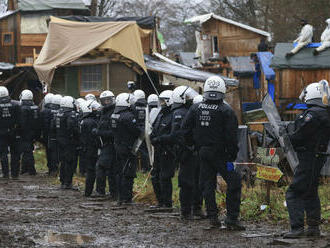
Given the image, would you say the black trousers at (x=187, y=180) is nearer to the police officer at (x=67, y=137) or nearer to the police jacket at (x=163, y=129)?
the police jacket at (x=163, y=129)

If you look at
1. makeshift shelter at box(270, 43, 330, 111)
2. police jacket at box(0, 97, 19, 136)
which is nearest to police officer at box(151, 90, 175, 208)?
police jacket at box(0, 97, 19, 136)

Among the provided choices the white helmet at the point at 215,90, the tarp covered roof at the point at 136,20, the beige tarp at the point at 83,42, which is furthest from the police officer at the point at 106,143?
the tarp covered roof at the point at 136,20

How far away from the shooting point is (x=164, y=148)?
12336mm

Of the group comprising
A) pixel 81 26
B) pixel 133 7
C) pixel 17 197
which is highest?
pixel 133 7

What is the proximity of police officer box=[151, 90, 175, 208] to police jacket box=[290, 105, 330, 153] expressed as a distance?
3.13 meters

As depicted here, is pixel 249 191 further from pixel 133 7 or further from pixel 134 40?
pixel 133 7

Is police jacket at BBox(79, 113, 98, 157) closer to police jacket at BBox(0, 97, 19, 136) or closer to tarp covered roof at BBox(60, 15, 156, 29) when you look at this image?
police jacket at BBox(0, 97, 19, 136)

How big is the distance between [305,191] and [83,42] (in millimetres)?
17787

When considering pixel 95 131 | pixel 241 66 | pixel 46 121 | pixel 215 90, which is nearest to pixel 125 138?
pixel 95 131

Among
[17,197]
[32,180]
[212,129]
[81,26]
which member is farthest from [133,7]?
[212,129]

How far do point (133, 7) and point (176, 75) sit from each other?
38472mm

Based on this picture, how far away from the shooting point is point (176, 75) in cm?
2536

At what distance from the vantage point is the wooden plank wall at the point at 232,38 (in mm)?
48094

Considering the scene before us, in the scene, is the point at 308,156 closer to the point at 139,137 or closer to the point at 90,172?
the point at 139,137
